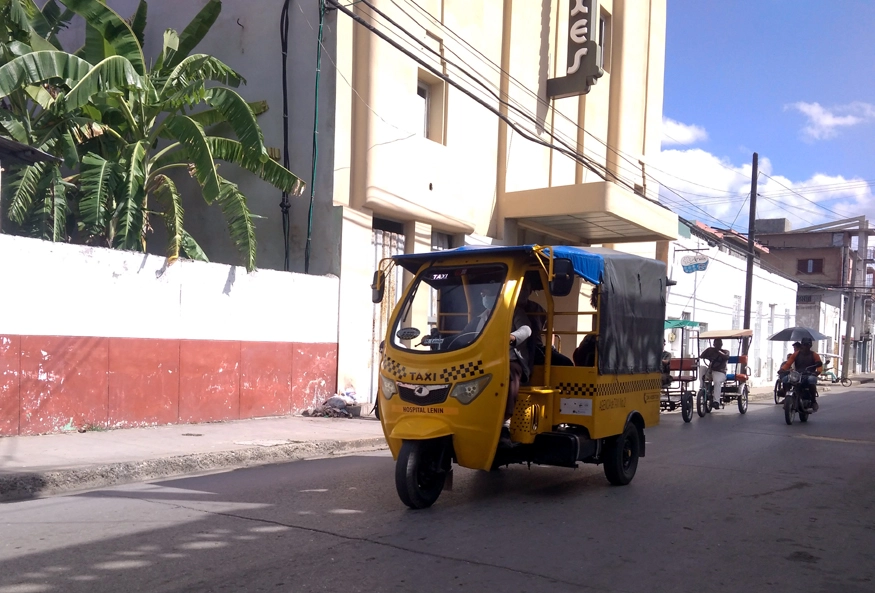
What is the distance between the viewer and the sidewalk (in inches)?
318

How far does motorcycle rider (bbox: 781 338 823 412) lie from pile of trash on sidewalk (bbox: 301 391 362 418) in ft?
31.0

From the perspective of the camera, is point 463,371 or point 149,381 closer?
point 463,371

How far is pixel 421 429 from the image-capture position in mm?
6996

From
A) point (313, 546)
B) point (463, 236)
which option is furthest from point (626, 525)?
point (463, 236)

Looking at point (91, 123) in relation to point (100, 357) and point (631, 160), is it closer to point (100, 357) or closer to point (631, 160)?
point (100, 357)

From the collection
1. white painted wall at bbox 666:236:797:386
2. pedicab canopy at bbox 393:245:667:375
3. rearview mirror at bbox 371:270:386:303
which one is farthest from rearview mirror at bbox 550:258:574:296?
white painted wall at bbox 666:236:797:386

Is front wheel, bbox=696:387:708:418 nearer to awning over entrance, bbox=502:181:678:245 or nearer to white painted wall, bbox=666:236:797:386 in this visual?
awning over entrance, bbox=502:181:678:245

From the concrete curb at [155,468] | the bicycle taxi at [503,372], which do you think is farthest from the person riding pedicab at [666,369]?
the bicycle taxi at [503,372]

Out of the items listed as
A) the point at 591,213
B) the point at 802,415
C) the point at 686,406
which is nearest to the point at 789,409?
the point at 802,415

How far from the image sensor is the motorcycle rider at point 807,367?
1691 centimetres

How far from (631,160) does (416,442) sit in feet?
64.6

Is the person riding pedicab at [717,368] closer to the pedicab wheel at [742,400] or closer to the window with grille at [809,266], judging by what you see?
the pedicab wheel at [742,400]

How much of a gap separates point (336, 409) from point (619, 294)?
705 cm

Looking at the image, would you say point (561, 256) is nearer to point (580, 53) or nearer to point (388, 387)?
point (388, 387)
